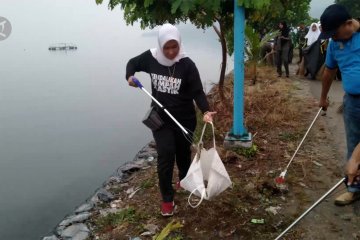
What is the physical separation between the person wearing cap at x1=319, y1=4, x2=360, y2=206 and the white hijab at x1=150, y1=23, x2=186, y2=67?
4.30 ft

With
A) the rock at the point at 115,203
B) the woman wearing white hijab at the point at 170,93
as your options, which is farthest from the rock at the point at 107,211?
the woman wearing white hijab at the point at 170,93

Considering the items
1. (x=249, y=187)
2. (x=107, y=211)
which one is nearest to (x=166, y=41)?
(x=249, y=187)

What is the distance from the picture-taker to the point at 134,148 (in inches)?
347

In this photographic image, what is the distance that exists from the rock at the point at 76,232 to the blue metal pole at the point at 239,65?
257 cm

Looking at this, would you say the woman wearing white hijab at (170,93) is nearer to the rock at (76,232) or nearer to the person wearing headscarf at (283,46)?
the rock at (76,232)

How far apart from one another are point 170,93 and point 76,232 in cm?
201

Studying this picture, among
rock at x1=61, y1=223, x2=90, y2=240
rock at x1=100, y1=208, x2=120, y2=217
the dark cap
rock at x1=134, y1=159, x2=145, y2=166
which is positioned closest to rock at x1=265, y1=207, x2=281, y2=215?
rock at x1=100, y1=208, x2=120, y2=217

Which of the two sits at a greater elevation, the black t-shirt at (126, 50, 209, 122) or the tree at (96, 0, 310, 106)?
the tree at (96, 0, 310, 106)

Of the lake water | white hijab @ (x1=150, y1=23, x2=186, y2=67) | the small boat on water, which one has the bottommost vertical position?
the lake water

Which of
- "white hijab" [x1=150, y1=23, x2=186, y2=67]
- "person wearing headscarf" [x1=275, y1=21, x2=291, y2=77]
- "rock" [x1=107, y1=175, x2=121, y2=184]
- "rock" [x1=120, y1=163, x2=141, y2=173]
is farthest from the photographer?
"person wearing headscarf" [x1=275, y1=21, x2=291, y2=77]

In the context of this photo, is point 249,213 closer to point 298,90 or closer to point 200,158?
point 200,158

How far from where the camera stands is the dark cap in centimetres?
315

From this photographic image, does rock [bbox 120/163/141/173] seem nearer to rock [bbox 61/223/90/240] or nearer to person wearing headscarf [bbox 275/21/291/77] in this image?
rock [bbox 61/223/90/240]

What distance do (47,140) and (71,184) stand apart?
2960mm
